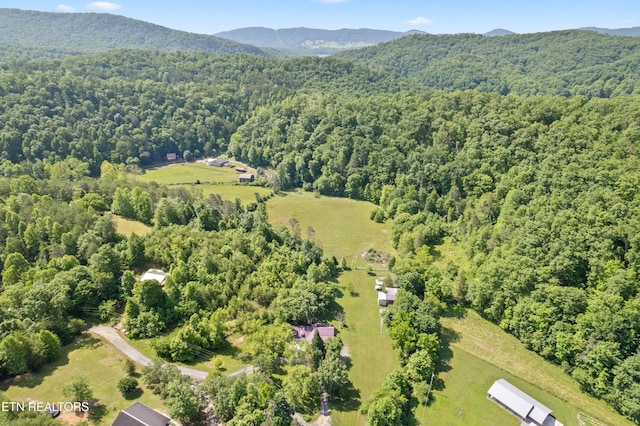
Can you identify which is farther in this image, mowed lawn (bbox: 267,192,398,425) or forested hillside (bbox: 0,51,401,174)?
forested hillside (bbox: 0,51,401,174)

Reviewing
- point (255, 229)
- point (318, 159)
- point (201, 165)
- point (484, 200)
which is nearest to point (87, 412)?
point (255, 229)

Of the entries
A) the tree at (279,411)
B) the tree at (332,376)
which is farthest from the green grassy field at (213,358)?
the tree at (279,411)

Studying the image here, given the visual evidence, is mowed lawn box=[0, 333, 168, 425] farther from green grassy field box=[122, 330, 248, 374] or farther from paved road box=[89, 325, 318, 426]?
green grassy field box=[122, 330, 248, 374]

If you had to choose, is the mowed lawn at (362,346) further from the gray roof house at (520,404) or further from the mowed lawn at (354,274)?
the gray roof house at (520,404)

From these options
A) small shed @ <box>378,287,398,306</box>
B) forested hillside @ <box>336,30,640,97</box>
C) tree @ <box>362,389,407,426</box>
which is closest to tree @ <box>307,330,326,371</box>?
tree @ <box>362,389,407,426</box>

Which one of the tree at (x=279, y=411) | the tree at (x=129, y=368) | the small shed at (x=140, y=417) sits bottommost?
the tree at (x=129, y=368)

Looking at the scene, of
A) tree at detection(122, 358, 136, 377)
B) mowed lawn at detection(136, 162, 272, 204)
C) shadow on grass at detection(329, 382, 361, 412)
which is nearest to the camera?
shadow on grass at detection(329, 382, 361, 412)
